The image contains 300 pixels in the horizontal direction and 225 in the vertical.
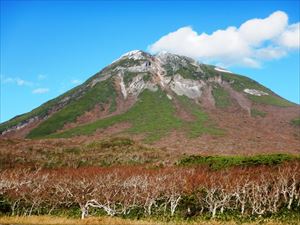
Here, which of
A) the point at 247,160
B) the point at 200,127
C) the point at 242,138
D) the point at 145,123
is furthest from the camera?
the point at 145,123

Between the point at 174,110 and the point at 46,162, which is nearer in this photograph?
the point at 46,162

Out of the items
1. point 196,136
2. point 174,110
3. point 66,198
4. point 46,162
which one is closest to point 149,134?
point 196,136

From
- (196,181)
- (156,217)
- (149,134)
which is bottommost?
(156,217)

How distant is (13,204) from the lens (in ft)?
152

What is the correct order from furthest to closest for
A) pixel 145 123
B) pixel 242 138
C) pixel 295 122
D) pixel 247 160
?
pixel 295 122 → pixel 145 123 → pixel 242 138 → pixel 247 160

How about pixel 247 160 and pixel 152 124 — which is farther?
pixel 152 124

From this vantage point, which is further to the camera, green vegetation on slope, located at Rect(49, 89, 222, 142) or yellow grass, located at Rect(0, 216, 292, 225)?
green vegetation on slope, located at Rect(49, 89, 222, 142)

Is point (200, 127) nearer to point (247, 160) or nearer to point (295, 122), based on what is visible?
point (295, 122)

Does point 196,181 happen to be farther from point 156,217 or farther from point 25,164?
point 25,164

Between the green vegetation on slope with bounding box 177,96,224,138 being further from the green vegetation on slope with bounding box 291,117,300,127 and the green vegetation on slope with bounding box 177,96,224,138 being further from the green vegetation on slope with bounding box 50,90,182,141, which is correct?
the green vegetation on slope with bounding box 291,117,300,127

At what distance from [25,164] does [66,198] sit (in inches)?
1086

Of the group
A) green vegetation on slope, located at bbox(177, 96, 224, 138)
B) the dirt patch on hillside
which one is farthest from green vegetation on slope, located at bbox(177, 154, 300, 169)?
green vegetation on slope, located at bbox(177, 96, 224, 138)

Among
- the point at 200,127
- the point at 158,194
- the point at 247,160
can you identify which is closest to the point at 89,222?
the point at 158,194

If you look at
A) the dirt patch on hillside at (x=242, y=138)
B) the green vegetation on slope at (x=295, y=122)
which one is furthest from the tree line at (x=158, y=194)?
the green vegetation on slope at (x=295, y=122)
